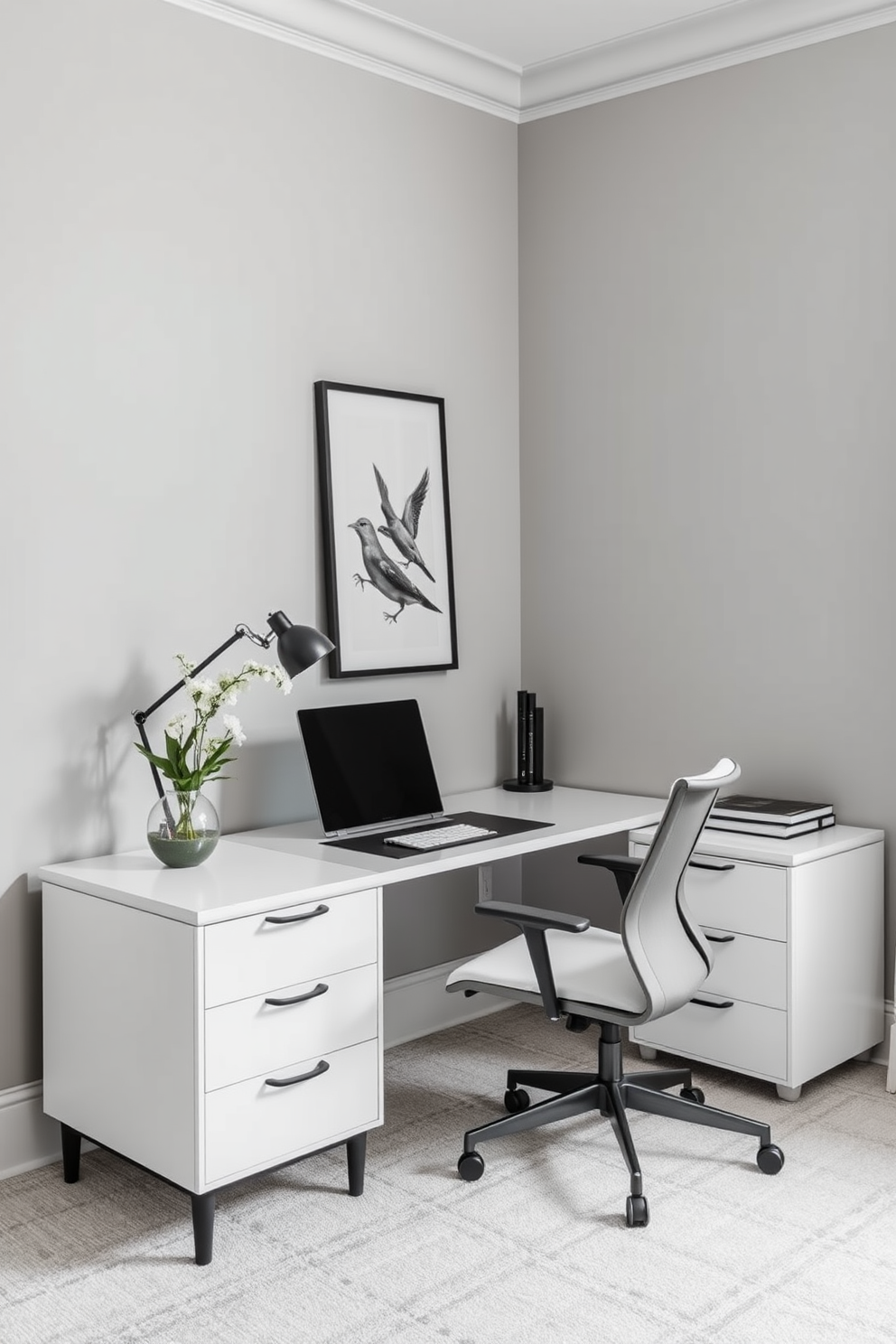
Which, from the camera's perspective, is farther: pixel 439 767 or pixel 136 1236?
pixel 439 767

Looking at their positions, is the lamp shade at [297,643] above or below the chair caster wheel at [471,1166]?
above

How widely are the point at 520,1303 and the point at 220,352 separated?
2176 mm

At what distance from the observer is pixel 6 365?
259cm

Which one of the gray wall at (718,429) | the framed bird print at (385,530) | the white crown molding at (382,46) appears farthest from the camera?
the framed bird print at (385,530)

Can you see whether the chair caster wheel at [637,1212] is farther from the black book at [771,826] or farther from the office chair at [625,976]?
the black book at [771,826]

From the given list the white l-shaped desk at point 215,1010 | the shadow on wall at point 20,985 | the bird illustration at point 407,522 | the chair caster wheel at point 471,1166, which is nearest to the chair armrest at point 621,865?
the white l-shaped desk at point 215,1010

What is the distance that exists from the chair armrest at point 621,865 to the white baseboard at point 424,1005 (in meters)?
0.79

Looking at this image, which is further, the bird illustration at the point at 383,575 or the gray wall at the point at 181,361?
the bird illustration at the point at 383,575

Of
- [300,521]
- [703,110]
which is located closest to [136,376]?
[300,521]

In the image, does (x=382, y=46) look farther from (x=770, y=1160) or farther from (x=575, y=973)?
(x=770, y=1160)

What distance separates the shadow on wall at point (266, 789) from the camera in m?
3.07

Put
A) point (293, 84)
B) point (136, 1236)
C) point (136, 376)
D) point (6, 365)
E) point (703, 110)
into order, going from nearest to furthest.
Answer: point (136, 1236) → point (6, 365) → point (136, 376) → point (293, 84) → point (703, 110)

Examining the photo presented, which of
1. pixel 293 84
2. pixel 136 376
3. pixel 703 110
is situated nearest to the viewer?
pixel 136 376

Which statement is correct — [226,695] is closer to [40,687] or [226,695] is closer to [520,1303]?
[40,687]
